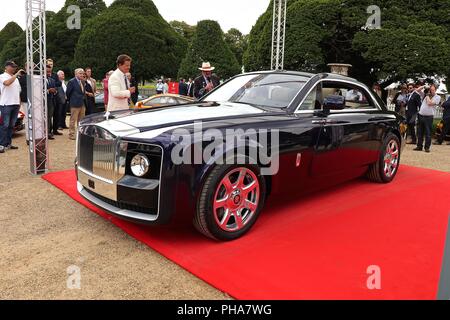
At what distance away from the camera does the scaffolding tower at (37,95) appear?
6.03 metres

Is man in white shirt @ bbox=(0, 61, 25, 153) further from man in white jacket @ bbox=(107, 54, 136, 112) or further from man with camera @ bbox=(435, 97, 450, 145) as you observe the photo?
man with camera @ bbox=(435, 97, 450, 145)

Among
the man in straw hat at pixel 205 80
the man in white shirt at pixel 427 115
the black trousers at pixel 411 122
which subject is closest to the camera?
the man in straw hat at pixel 205 80

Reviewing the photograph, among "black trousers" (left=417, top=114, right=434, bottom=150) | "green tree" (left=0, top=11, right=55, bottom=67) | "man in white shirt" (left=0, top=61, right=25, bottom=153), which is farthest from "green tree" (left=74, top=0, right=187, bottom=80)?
"black trousers" (left=417, top=114, right=434, bottom=150)

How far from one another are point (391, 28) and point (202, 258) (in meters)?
14.7

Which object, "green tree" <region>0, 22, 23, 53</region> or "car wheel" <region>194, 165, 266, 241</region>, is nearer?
"car wheel" <region>194, 165, 266, 241</region>

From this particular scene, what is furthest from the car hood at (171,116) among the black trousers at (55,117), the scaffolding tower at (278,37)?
the scaffolding tower at (278,37)

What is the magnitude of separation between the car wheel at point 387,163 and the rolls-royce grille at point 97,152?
3.76 metres

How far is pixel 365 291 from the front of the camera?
2889 millimetres

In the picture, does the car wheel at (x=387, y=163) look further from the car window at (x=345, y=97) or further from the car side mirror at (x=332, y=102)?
the car side mirror at (x=332, y=102)

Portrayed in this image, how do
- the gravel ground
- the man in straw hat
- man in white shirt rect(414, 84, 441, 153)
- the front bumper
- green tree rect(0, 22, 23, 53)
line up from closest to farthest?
the gravel ground < the front bumper < the man in straw hat < man in white shirt rect(414, 84, 441, 153) < green tree rect(0, 22, 23, 53)

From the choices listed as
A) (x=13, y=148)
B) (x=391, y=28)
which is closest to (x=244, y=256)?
(x=13, y=148)

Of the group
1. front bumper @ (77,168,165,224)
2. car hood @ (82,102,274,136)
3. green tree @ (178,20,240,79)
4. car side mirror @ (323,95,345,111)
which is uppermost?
green tree @ (178,20,240,79)

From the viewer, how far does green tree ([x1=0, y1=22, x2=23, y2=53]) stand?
57.1 meters

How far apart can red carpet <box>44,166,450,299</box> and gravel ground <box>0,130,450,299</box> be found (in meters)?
0.13
